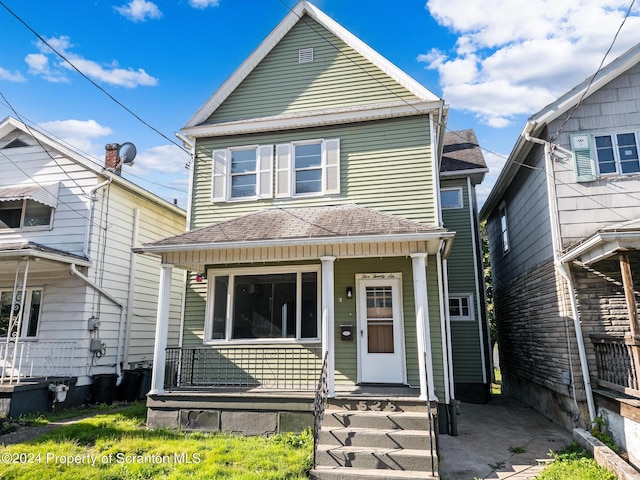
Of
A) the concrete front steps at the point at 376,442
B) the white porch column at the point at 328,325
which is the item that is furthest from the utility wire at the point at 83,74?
the concrete front steps at the point at 376,442

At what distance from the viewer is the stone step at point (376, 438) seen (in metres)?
6.09

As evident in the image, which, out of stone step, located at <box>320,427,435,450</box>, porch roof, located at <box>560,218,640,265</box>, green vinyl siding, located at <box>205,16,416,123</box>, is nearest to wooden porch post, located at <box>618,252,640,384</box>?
porch roof, located at <box>560,218,640,265</box>

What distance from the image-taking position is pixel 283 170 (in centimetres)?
986

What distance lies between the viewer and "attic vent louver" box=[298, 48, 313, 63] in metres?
10.3

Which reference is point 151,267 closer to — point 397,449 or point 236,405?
point 236,405

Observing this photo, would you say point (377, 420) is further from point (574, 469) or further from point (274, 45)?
point (274, 45)

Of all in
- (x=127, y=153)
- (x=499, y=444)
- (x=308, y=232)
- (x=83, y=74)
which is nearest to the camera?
(x=499, y=444)

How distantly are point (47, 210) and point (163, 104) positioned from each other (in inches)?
177

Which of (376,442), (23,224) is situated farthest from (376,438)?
(23,224)

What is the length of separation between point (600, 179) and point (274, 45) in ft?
26.5

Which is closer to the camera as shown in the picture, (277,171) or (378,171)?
(378,171)

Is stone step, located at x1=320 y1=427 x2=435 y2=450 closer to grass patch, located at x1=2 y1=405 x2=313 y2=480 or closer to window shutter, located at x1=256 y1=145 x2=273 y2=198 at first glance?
grass patch, located at x1=2 y1=405 x2=313 y2=480

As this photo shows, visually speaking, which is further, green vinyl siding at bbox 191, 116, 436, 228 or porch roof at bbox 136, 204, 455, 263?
green vinyl siding at bbox 191, 116, 436, 228

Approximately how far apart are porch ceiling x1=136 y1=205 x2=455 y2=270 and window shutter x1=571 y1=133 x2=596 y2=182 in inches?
124
